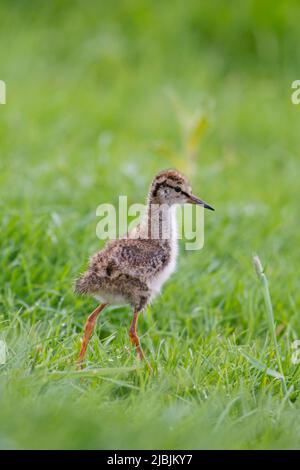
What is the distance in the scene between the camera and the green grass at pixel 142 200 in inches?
142

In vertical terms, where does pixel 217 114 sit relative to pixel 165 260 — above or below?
above

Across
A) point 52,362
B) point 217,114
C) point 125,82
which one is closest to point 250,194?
point 217,114

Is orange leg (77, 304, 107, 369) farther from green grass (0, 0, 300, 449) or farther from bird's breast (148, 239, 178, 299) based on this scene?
bird's breast (148, 239, 178, 299)

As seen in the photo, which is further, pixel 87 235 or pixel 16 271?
pixel 87 235

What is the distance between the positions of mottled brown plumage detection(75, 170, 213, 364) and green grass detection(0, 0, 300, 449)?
247 mm

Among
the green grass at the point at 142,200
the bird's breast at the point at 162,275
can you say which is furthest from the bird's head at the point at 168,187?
the green grass at the point at 142,200

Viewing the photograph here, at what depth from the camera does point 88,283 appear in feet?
13.3

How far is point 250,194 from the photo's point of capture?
7758mm

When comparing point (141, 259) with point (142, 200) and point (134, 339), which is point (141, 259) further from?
point (142, 200)

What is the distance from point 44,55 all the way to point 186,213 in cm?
446

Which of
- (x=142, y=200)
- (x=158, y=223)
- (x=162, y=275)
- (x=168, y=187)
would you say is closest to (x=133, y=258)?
(x=162, y=275)

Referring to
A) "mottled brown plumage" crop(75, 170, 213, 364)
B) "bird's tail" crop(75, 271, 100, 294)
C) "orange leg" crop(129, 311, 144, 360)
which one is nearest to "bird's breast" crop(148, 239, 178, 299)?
"mottled brown plumage" crop(75, 170, 213, 364)

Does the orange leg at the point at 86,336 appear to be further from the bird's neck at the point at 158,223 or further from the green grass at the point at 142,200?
the bird's neck at the point at 158,223

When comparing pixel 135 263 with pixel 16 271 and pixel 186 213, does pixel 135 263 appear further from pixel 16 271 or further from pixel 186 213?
pixel 186 213
